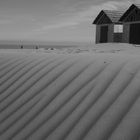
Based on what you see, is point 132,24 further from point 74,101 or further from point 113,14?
point 74,101

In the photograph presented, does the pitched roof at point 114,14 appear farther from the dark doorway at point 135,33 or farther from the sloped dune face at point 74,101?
the sloped dune face at point 74,101

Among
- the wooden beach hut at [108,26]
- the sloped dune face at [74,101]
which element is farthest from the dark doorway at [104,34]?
the sloped dune face at [74,101]

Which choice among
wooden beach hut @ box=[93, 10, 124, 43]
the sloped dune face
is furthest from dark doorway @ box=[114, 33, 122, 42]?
the sloped dune face

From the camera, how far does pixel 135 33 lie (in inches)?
742

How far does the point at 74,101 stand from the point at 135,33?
54.6 feet

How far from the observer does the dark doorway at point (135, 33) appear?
734 inches

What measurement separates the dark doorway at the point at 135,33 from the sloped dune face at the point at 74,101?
1508 centimetres

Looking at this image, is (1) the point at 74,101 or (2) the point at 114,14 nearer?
(1) the point at 74,101

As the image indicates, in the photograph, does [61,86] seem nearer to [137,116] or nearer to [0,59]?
[137,116]

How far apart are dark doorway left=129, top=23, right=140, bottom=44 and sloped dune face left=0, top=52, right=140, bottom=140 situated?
49.5ft

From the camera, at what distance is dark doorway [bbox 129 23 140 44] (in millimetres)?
18641

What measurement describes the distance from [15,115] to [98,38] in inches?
816

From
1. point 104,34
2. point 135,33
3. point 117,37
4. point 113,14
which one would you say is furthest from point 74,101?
point 104,34

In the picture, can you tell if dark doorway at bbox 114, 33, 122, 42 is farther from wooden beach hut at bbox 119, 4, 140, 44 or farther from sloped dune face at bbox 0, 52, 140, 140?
sloped dune face at bbox 0, 52, 140, 140
